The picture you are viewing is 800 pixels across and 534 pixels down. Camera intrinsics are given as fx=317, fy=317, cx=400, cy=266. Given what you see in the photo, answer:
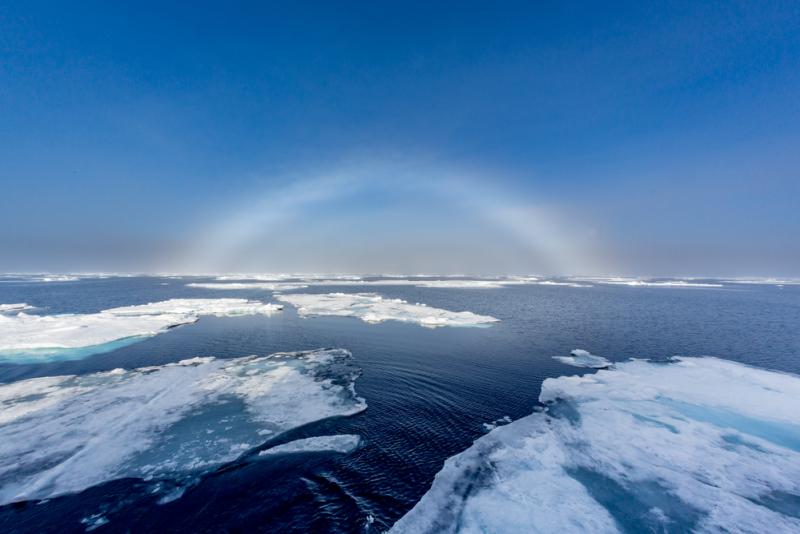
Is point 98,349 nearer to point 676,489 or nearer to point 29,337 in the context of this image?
point 29,337

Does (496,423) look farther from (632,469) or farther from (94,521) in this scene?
(94,521)

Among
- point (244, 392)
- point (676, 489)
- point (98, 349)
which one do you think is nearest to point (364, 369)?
point (244, 392)

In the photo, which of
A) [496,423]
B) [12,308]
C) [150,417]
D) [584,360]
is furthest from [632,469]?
[12,308]

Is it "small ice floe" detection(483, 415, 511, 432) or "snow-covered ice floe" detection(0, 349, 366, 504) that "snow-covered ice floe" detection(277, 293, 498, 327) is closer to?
"snow-covered ice floe" detection(0, 349, 366, 504)

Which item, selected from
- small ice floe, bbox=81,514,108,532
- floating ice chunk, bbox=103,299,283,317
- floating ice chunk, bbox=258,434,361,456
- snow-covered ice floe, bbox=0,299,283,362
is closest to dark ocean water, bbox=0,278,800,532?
small ice floe, bbox=81,514,108,532

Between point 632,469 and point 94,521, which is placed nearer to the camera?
point 94,521

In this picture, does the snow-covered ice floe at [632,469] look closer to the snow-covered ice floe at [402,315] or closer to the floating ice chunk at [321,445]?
the floating ice chunk at [321,445]

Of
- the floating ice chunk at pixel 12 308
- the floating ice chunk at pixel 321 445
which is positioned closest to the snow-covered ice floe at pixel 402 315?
the floating ice chunk at pixel 321 445
